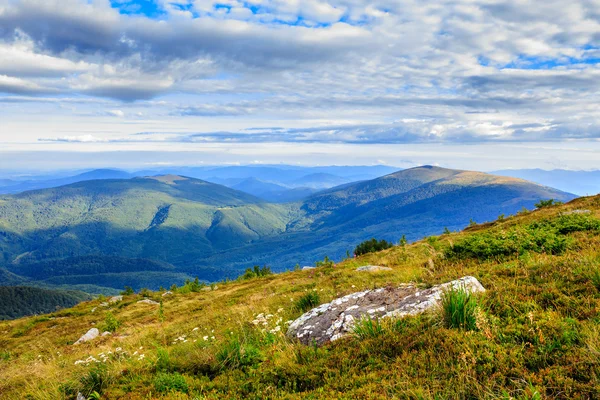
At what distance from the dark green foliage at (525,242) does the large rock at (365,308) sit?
4.84m

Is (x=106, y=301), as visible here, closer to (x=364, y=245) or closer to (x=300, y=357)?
(x=364, y=245)

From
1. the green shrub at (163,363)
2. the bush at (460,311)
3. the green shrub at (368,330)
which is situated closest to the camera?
the bush at (460,311)

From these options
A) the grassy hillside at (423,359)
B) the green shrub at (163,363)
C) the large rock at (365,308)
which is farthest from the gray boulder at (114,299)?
the large rock at (365,308)

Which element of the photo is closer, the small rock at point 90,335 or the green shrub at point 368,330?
the green shrub at point 368,330

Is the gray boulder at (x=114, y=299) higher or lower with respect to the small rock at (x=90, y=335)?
lower

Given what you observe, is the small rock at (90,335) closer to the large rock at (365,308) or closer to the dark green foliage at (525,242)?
the large rock at (365,308)

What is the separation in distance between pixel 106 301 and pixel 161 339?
2904 cm

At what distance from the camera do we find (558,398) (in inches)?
188

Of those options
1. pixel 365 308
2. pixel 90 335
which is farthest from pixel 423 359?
pixel 90 335

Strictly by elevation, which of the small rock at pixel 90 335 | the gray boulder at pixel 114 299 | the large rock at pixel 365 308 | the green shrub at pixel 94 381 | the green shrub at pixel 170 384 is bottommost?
the gray boulder at pixel 114 299

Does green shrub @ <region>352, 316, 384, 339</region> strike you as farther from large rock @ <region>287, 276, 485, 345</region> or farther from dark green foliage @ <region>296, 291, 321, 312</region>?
dark green foliage @ <region>296, 291, 321, 312</region>

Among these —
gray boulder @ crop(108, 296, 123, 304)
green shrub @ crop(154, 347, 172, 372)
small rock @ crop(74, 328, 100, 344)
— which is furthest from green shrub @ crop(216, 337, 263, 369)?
gray boulder @ crop(108, 296, 123, 304)

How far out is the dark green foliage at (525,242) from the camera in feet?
41.0

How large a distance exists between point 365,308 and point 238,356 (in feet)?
11.9
